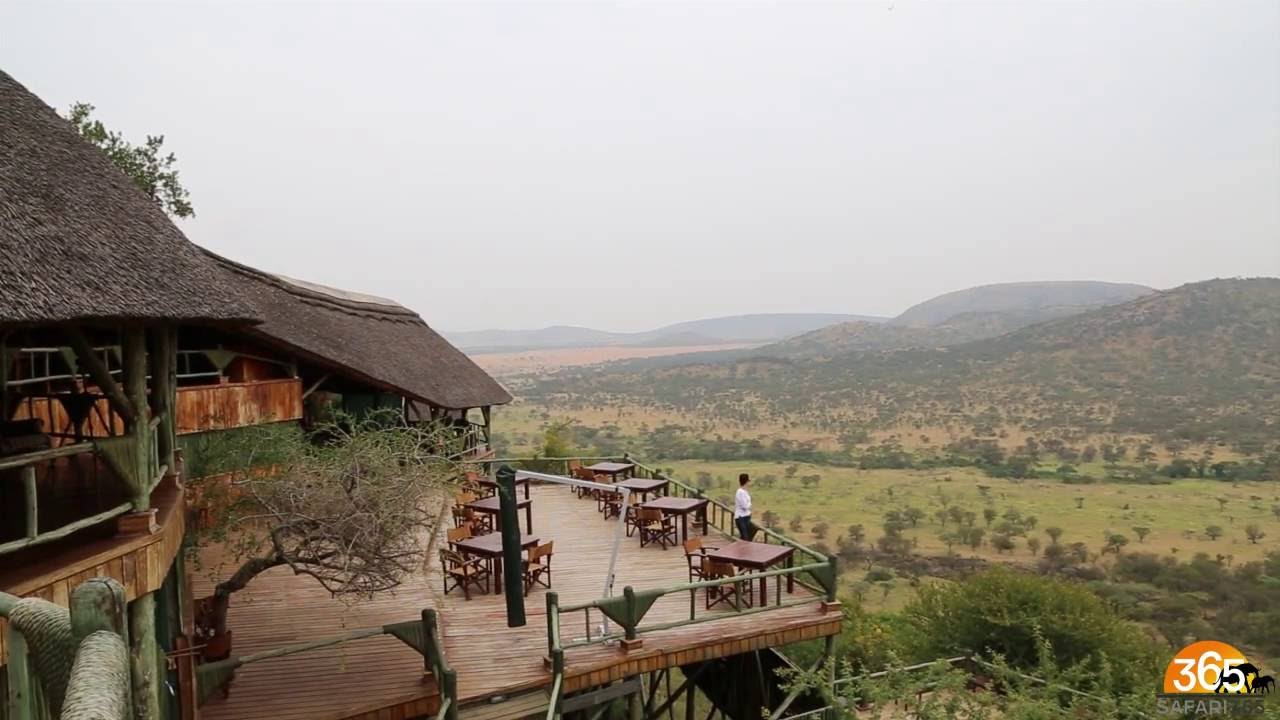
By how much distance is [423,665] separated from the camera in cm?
885

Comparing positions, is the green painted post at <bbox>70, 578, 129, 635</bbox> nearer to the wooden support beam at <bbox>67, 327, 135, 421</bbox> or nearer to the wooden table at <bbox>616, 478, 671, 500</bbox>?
the wooden support beam at <bbox>67, 327, 135, 421</bbox>

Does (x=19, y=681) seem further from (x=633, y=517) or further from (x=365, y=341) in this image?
(x=365, y=341)

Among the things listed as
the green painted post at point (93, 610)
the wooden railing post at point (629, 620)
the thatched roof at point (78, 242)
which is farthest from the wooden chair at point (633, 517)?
the green painted post at point (93, 610)

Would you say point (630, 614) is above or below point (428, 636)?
below

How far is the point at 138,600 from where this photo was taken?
6.04 metres

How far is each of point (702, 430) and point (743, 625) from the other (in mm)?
56186

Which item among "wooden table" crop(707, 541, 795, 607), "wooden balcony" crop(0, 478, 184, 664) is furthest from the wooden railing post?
"wooden balcony" crop(0, 478, 184, 664)

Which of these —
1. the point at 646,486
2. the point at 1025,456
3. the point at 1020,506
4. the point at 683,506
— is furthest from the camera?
the point at 1025,456

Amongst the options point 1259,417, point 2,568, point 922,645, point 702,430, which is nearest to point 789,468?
point 702,430

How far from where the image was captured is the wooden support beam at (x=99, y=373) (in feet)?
19.1

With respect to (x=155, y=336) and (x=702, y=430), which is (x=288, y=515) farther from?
(x=702, y=430)

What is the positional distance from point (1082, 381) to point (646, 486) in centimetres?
6827

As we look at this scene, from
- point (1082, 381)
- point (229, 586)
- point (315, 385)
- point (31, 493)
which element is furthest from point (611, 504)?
point (1082, 381)

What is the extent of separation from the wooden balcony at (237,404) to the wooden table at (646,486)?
21.1 ft
